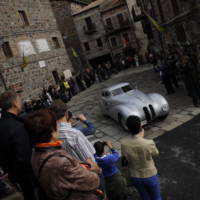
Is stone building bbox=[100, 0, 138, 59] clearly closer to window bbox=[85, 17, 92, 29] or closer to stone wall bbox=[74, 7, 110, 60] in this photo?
stone wall bbox=[74, 7, 110, 60]

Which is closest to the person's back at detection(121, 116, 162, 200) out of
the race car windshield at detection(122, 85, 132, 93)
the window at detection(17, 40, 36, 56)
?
the race car windshield at detection(122, 85, 132, 93)

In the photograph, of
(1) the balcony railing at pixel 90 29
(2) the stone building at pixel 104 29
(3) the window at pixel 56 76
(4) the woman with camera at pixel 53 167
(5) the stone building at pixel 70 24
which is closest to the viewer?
(4) the woman with camera at pixel 53 167

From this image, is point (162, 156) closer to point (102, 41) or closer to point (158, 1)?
point (158, 1)

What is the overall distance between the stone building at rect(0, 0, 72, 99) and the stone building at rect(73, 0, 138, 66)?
11.9m

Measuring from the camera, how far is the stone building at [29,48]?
1591 centimetres

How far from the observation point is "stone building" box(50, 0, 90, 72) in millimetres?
30172

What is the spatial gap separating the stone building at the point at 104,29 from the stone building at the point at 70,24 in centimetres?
78

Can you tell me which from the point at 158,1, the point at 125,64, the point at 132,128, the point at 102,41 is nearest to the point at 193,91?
the point at 132,128

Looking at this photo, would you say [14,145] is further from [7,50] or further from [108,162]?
[7,50]

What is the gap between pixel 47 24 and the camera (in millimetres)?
20172

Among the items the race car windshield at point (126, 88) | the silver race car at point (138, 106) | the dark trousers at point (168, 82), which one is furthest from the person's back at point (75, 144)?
the dark trousers at point (168, 82)

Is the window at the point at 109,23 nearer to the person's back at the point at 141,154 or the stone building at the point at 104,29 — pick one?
the stone building at the point at 104,29

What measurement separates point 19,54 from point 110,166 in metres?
16.0

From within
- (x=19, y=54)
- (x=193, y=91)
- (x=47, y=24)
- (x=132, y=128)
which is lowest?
A: (x=193, y=91)
